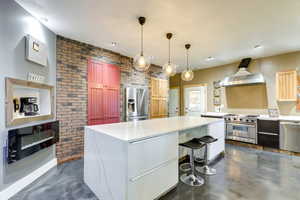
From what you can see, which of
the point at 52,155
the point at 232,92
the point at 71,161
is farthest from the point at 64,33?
the point at 232,92

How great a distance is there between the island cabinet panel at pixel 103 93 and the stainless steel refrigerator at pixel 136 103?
12.6 inches

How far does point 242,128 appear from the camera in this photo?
14.1 ft

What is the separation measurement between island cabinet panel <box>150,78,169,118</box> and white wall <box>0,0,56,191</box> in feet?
10.9

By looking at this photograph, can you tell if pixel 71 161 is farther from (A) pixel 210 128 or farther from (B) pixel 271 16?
(B) pixel 271 16

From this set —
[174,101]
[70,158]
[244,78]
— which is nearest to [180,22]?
[244,78]

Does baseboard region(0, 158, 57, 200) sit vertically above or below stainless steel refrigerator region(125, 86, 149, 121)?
below

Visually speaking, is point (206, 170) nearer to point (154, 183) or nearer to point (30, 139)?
point (154, 183)

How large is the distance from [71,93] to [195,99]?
4.79m

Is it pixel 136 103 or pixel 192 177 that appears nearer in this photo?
pixel 192 177

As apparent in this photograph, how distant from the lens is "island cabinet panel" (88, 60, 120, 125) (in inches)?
139

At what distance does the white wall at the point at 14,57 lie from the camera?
190 cm

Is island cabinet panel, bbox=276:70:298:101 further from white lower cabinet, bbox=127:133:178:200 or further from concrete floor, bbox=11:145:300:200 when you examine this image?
white lower cabinet, bbox=127:133:178:200

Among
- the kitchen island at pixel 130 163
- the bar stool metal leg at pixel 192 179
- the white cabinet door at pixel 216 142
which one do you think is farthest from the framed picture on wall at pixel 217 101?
the kitchen island at pixel 130 163

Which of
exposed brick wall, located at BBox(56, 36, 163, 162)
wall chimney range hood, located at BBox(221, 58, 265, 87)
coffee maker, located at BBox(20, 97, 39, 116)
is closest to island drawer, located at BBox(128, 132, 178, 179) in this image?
coffee maker, located at BBox(20, 97, 39, 116)
